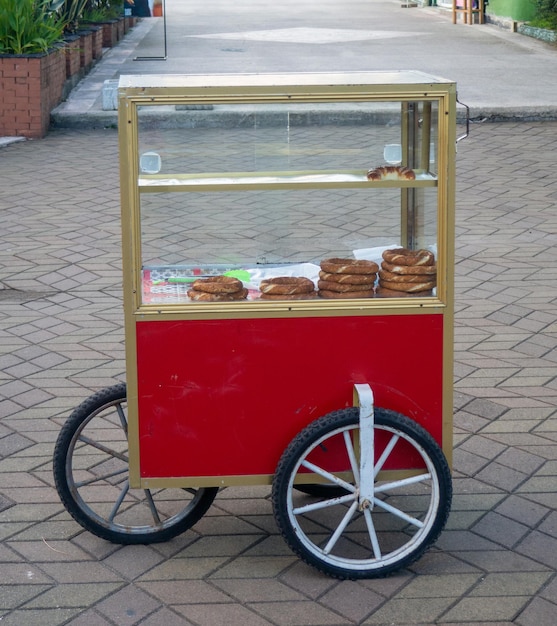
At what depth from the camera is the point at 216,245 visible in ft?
12.9

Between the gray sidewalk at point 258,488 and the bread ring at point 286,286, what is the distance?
0.88 meters

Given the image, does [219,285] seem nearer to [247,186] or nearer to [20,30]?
[247,186]

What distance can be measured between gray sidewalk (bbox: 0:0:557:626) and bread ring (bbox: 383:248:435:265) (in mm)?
970

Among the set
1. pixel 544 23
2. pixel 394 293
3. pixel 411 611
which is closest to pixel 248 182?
pixel 394 293

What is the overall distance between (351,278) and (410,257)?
0.71 feet

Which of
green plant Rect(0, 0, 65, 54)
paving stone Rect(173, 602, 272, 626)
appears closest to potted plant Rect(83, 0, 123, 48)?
green plant Rect(0, 0, 65, 54)

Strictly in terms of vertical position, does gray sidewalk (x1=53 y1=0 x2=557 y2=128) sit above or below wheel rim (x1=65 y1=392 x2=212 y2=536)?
above

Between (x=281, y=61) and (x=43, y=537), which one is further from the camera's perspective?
(x=281, y=61)

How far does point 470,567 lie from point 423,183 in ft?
4.12

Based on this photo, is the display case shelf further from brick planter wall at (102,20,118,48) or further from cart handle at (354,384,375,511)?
brick planter wall at (102,20,118,48)

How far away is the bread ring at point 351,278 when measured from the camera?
3383 millimetres

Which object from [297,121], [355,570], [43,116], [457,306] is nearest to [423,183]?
[297,121]

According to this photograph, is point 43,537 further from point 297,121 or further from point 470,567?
point 297,121

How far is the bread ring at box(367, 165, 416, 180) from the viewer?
3357 millimetres
